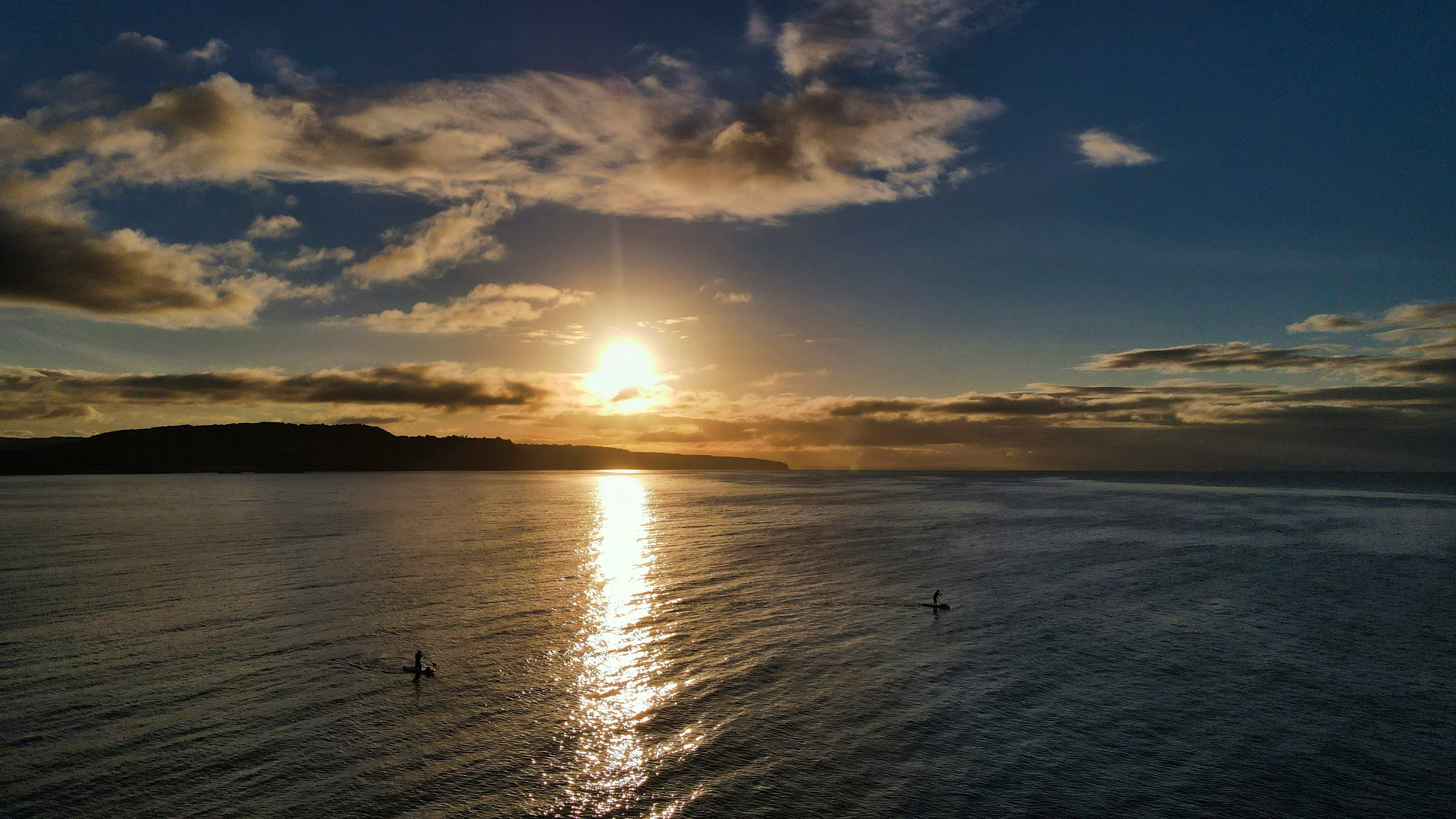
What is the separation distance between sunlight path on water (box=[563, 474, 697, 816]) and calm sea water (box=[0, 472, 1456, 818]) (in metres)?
0.14

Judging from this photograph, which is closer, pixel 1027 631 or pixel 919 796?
pixel 919 796

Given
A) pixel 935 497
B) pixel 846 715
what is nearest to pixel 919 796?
pixel 846 715

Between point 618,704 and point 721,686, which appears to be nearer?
point 618,704

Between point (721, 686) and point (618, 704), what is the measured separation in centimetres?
426

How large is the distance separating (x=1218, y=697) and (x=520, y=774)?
1067 inches

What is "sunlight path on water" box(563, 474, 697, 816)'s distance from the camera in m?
18.9

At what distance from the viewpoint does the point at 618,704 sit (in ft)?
83.7

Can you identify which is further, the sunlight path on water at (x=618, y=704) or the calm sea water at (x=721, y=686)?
the calm sea water at (x=721, y=686)

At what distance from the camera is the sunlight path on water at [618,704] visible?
61.9 ft

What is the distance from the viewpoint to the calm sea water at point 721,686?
1908 cm

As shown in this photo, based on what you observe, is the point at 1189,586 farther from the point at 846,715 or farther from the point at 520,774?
the point at 520,774

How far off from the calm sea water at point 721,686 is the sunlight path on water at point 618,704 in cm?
14

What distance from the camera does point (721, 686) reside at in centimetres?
2712

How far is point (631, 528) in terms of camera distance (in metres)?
95.4
